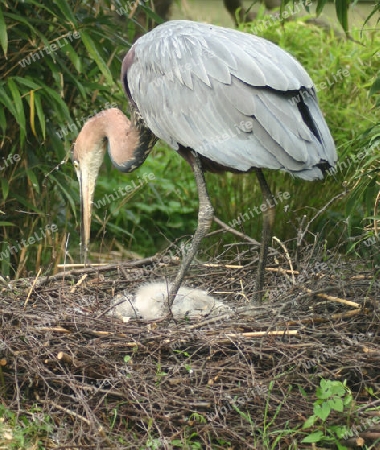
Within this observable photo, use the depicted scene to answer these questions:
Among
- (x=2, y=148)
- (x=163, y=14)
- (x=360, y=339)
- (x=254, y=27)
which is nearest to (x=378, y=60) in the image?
(x=254, y=27)

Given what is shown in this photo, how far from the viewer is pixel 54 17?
6.36 m

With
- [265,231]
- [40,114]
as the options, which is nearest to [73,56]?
[40,114]

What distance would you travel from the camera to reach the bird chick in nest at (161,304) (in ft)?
16.2

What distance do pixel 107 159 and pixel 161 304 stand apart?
203cm

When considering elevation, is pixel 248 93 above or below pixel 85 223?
above

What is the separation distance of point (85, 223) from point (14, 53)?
1282 mm

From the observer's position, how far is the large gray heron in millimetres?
4531

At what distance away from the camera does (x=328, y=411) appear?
3777 millimetres

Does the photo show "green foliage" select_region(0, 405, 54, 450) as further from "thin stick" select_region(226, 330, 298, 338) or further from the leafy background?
the leafy background

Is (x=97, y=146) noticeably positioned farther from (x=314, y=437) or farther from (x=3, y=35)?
(x=314, y=437)

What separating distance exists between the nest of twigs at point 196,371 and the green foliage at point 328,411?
38 millimetres

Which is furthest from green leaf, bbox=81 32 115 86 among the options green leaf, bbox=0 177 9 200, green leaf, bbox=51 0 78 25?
green leaf, bbox=0 177 9 200

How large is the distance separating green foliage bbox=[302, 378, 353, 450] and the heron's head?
2262mm

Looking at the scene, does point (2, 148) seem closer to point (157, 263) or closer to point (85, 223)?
point (85, 223)
